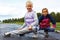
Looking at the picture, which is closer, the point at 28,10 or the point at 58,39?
the point at 58,39

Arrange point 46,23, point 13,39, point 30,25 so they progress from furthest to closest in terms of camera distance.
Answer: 1. point 46,23
2. point 30,25
3. point 13,39

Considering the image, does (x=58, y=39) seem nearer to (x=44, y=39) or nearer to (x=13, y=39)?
(x=44, y=39)

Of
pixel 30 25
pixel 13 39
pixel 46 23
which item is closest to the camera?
pixel 13 39

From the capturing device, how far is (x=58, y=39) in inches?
352

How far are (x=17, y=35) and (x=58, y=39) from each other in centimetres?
192

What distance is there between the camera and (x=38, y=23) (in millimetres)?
10031

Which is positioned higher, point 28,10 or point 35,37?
point 28,10

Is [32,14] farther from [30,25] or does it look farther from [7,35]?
[7,35]

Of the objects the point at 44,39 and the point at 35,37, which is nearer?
the point at 44,39

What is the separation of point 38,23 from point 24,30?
591 millimetres

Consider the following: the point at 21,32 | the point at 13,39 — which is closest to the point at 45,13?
the point at 21,32

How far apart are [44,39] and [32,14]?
1168mm

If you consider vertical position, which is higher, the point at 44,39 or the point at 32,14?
the point at 32,14

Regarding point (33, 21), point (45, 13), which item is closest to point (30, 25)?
point (33, 21)
